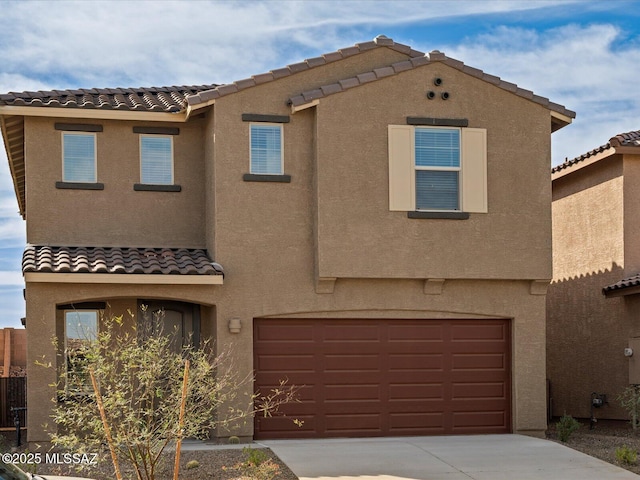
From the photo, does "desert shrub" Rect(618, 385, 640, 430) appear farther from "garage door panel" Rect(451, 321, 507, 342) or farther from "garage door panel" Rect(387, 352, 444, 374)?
"garage door panel" Rect(387, 352, 444, 374)

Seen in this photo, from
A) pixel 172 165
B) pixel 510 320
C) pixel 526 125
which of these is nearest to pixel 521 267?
pixel 510 320

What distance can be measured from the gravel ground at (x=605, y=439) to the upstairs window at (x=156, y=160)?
8550 mm

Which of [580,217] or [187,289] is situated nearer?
[187,289]

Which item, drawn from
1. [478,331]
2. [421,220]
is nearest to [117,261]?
[421,220]

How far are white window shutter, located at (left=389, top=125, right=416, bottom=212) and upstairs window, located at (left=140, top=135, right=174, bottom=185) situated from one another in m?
4.11

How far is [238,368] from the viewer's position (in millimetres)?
16891

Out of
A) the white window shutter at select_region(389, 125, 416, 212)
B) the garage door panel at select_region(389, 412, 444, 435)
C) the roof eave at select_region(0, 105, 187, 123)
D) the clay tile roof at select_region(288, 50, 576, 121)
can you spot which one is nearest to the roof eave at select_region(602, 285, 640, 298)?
the clay tile roof at select_region(288, 50, 576, 121)

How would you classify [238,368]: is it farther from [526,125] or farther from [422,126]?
[526,125]

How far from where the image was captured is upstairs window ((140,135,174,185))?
18.1 meters

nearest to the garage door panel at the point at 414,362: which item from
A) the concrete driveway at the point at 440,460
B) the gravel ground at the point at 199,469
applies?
the concrete driveway at the point at 440,460

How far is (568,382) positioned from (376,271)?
8232 mm

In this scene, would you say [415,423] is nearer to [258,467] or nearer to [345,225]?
[345,225]

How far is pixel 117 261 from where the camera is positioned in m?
16.6

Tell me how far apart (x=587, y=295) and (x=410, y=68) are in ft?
26.4
